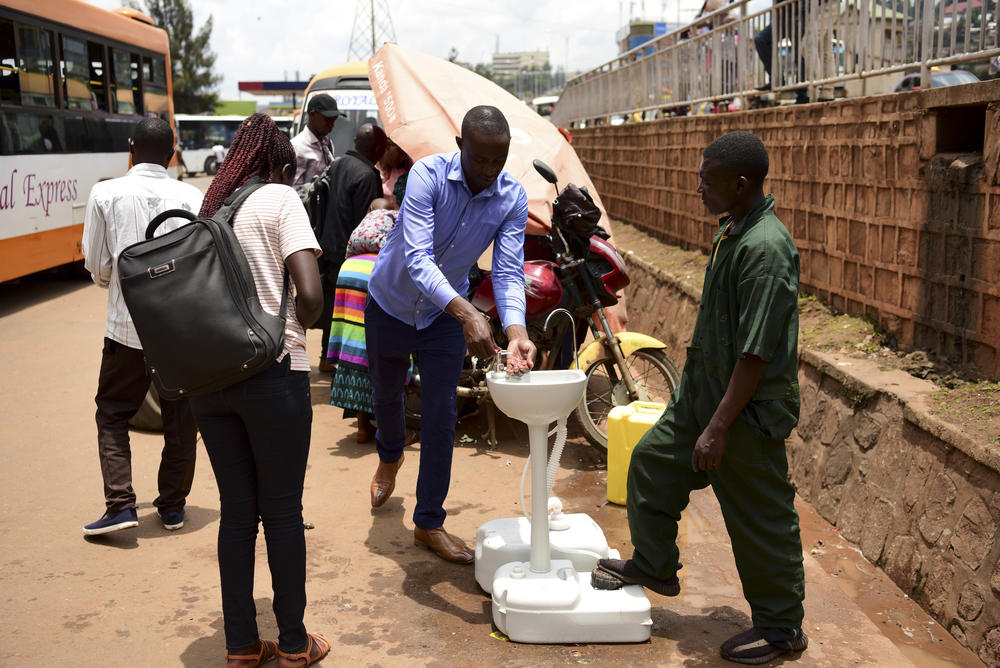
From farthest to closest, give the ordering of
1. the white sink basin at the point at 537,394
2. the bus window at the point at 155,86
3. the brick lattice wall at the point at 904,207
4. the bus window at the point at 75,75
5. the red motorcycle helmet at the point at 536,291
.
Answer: the bus window at the point at 155,86 < the bus window at the point at 75,75 < the red motorcycle helmet at the point at 536,291 < the brick lattice wall at the point at 904,207 < the white sink basin at the point at 537,394

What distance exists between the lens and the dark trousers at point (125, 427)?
434 cm

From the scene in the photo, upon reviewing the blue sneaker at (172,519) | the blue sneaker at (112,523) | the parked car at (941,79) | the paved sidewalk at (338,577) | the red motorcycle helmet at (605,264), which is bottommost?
the paved sidewalk at (338,577)

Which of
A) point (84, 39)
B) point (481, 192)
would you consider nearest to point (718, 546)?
point (481, 192)

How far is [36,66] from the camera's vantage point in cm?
1081

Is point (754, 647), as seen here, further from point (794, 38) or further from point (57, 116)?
point (57, 116)

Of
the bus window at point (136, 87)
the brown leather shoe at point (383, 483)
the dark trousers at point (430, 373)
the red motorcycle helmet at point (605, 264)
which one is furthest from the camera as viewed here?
the bus window at point (136, 87)

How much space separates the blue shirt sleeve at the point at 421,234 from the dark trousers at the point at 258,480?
29.5 inches

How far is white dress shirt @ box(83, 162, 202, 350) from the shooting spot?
4.21m

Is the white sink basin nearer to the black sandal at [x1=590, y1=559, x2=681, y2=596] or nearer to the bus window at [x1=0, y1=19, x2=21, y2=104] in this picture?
the black sandal at [x1=590, y1=559, x2=681, y2=596]

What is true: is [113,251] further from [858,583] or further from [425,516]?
[858,583]

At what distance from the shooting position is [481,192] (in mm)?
3938

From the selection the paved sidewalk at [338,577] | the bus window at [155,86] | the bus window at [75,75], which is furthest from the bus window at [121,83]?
the paved sidewalk at [338,577]

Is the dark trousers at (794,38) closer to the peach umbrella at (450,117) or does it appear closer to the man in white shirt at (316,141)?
the peach umbrella at (450,117)

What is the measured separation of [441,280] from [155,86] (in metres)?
13.2
